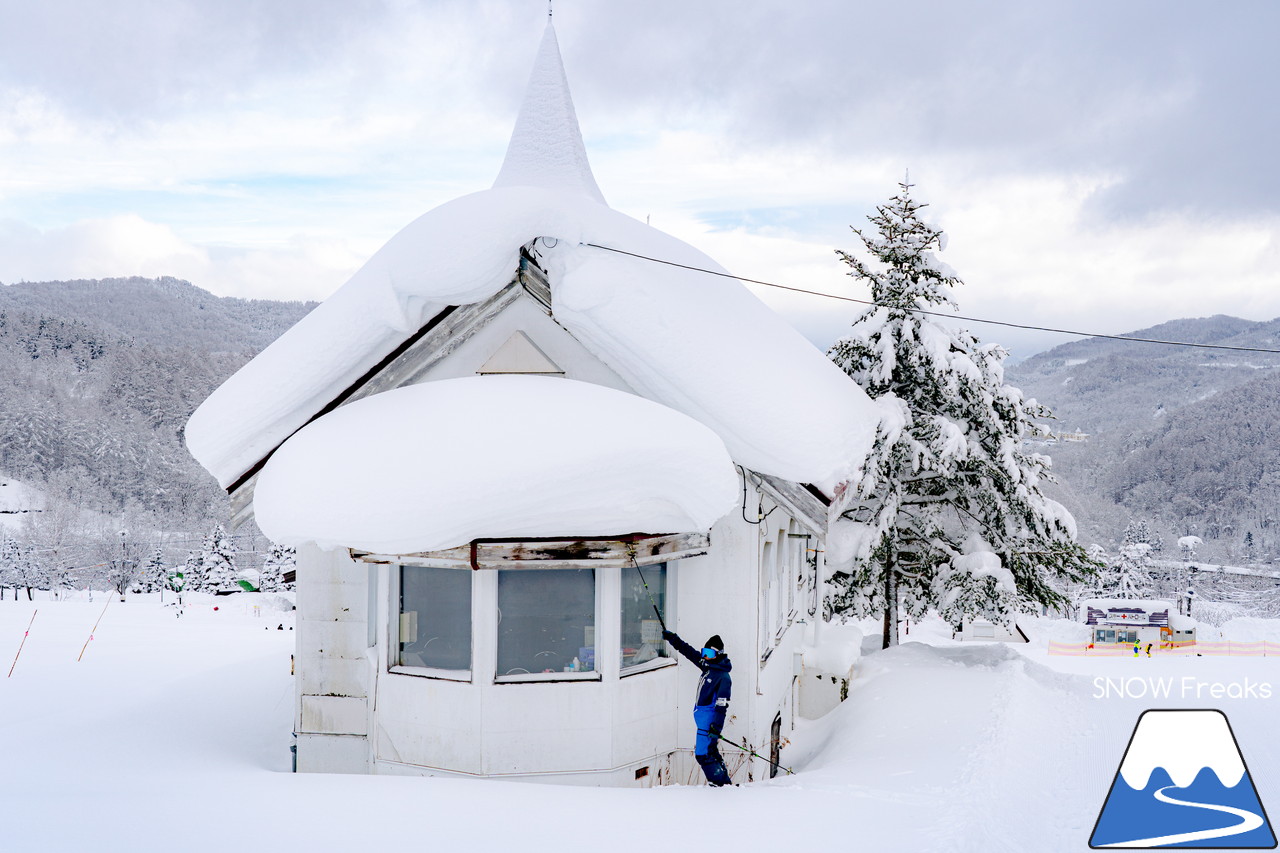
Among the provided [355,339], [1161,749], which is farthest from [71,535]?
[1161,749]

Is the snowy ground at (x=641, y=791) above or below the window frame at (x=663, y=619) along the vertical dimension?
below

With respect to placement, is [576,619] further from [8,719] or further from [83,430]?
[83,430]

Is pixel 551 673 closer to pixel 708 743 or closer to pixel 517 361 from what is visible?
pixel 708 743

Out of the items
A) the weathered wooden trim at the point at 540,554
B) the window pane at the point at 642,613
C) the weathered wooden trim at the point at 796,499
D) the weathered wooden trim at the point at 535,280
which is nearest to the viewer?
the weathered wooden trim at the point at 540,554

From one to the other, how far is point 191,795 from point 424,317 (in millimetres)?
4819

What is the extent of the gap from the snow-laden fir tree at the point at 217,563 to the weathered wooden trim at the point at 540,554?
46497mm

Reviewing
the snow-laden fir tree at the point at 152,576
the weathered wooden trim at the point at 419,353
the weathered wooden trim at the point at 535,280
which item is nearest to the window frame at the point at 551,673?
the weathered wooden trim at the point at 419,353

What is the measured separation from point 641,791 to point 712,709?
1.12 m

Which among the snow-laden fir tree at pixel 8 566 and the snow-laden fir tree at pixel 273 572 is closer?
the snow-laden fir tree at pixel 273 572

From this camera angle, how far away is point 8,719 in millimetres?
11266

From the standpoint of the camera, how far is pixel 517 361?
367 inches

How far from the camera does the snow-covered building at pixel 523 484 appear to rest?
7.65 metres

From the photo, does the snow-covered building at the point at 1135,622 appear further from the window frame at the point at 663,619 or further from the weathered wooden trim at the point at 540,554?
the weathered wooden trim at the point at 540,554

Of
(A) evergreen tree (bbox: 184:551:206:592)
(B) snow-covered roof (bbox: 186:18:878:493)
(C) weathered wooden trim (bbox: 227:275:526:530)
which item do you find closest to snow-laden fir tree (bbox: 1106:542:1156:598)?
(B) snow-covered roof (bbox: 186:18:878:493)
